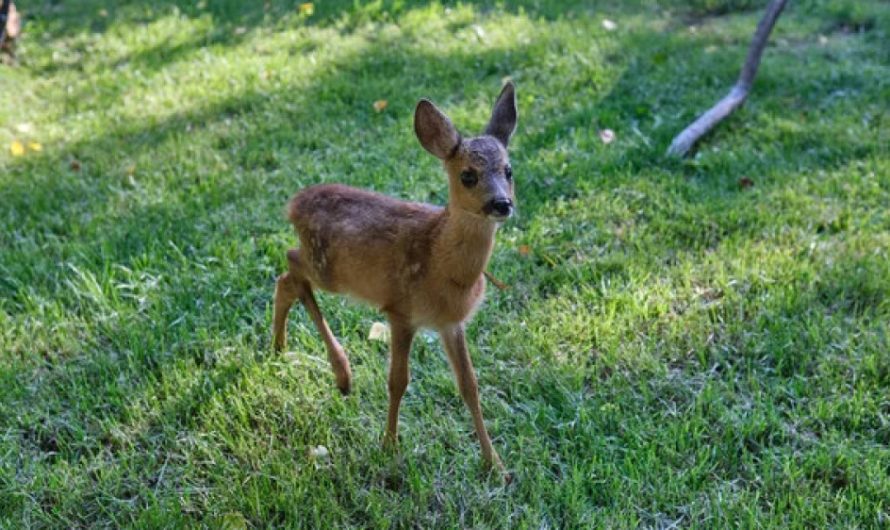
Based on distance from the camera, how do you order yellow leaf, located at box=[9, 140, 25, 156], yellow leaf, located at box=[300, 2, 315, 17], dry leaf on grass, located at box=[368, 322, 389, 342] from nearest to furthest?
dry leaf on grass, located at box=[368, 322, 389, 342] < yellow leaf, located at box=[9, 140, 25, 156] < yellow leaf, located at box=[300, 2, 315, 17]

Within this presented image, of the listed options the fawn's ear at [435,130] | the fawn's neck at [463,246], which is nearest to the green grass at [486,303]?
the fawn's neck at [463,246]

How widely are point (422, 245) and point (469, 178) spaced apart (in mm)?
336

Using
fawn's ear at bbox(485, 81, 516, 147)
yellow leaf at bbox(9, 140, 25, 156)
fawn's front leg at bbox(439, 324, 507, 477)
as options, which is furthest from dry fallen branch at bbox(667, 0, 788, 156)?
yellow leaf at bbox(9, 140, 25, 156)

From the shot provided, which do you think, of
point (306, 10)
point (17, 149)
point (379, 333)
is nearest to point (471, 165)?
point (379, 333)

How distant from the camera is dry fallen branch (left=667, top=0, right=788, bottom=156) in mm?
5332

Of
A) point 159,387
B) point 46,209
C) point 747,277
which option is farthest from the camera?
point 46,209

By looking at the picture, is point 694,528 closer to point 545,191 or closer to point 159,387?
point 159,387

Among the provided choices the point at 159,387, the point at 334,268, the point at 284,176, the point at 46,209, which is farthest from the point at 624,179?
the point at 46,209

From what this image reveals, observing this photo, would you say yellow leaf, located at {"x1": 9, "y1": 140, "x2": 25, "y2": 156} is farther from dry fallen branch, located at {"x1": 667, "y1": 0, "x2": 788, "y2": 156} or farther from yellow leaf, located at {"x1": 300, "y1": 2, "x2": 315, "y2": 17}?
dry fallen branch, located at {"x1": 667, "y1": 0, "x2": 788, "y2": 156}

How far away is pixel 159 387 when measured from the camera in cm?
345

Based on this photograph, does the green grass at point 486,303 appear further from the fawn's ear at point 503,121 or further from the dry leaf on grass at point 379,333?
the fawn's ear at point 503,121

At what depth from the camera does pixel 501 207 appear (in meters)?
2.52

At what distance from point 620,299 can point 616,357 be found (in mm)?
403

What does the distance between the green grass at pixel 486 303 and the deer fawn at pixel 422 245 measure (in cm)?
37
